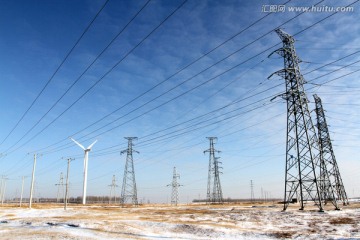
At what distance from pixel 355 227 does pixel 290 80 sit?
2375 centimetres

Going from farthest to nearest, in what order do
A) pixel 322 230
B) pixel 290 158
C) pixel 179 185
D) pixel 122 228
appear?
pixel 179 185 < pixel 290 158 < pixel 122 228 < pixel 322 230

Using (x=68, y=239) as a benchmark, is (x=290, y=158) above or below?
above

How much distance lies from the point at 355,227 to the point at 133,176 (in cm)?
6039

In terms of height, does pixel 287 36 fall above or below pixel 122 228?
above

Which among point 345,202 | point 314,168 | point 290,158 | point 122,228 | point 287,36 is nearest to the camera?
point 122,228

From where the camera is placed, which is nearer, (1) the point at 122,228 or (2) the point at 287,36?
(1) the point at 122,228

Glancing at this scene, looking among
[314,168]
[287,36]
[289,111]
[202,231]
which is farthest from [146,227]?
[287,36]

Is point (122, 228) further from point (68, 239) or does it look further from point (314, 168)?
point (314, 168)

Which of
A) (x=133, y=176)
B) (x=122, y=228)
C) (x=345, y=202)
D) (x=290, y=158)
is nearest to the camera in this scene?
(x=122, y=228)

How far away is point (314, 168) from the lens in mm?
34375

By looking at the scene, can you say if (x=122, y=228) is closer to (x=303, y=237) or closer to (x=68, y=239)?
(x=68, y=239)

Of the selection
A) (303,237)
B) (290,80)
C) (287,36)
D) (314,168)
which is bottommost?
(303,237)

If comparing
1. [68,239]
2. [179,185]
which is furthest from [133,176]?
[68,239]

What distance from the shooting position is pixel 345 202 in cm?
5941
